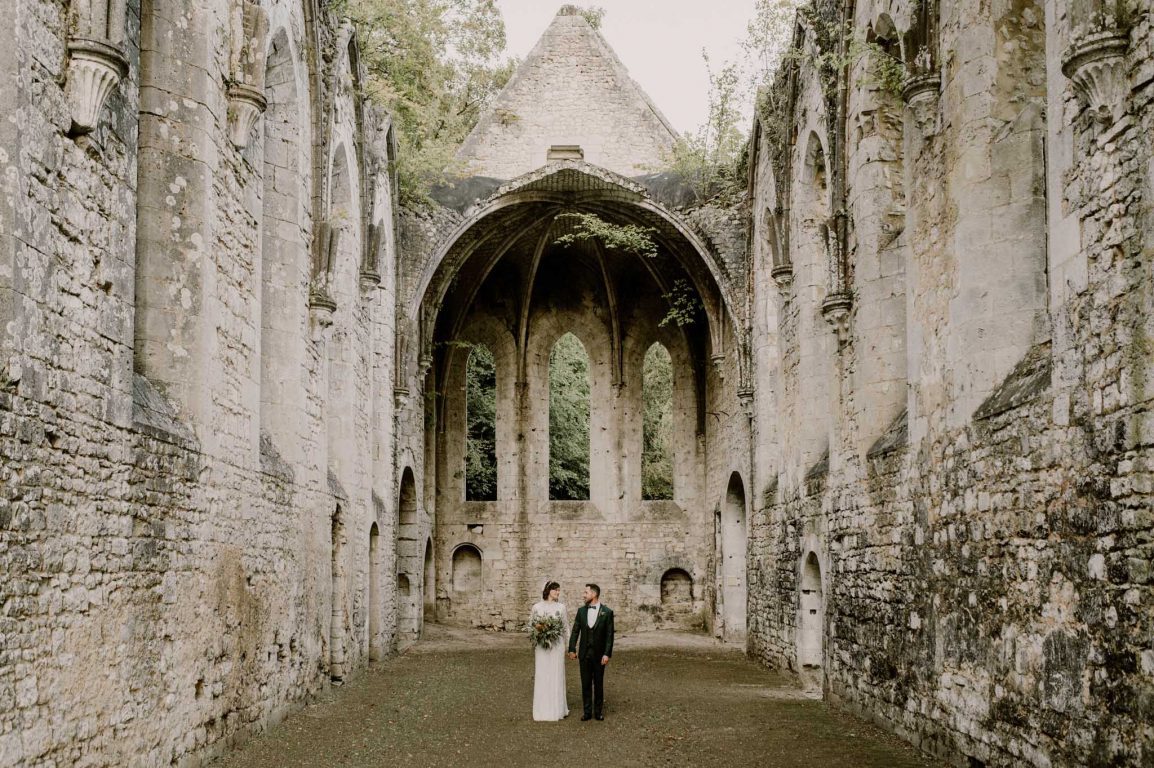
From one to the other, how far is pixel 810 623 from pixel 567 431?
1331cm

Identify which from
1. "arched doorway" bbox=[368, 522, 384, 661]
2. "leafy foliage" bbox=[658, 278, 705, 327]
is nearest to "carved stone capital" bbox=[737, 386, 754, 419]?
"leafy foliage" bbox=[658, 278, 705, 327]

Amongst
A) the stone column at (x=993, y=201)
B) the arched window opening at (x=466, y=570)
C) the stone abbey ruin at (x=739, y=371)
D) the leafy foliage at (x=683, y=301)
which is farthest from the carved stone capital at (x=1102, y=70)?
the arched window opening at (x=466, y=570)

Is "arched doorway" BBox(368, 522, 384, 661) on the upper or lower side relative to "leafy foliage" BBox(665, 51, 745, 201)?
lower

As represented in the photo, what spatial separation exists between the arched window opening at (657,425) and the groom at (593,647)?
694 inches

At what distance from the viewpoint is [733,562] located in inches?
781

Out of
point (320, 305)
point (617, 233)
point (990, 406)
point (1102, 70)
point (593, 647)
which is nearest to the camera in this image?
point (1102, 70)

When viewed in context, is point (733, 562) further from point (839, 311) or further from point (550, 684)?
point (550, 684)

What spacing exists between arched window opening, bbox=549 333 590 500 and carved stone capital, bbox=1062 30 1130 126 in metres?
19.4

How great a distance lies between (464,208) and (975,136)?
471 inches

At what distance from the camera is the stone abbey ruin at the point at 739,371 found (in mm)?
5645

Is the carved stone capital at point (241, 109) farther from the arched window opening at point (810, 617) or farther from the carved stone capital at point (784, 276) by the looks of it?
the arched window opening at point (810, 617)

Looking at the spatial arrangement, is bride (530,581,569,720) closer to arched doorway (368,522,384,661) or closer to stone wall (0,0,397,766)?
stone wall (0,0,397,766)

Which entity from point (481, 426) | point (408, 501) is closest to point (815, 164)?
point (408, 501)

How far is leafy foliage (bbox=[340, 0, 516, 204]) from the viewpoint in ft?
54.1
